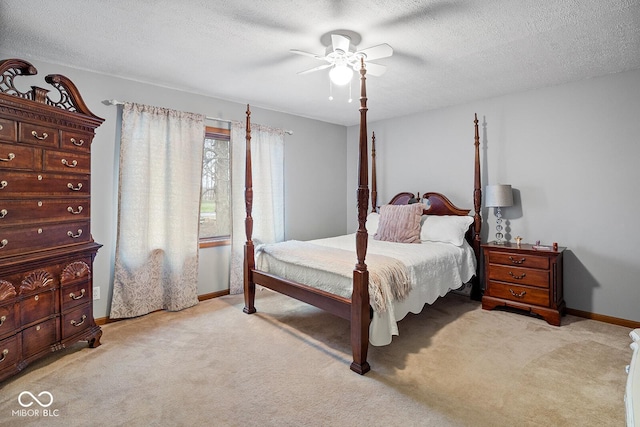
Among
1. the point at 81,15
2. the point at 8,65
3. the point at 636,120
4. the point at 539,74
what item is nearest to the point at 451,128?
the point at 539,74

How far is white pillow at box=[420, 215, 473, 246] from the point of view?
3643 mm

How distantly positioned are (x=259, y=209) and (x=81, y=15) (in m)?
2.56

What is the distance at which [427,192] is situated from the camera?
442 cm

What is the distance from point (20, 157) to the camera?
2150mm

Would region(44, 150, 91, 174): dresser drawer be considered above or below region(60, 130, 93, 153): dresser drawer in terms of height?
below

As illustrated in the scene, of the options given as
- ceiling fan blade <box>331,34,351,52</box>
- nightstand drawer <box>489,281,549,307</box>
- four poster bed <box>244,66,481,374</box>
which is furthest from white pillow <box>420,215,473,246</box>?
ceiling fan blade <box>331,34,351,52</box>

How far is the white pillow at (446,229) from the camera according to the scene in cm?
364

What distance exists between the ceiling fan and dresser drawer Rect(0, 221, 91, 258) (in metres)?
2.12

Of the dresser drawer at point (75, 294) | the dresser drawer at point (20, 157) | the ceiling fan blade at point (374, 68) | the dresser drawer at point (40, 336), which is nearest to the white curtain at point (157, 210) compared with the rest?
the dresser drawer at point (75, 294)

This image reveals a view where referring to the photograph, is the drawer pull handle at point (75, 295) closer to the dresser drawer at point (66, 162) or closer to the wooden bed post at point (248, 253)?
the dresser drawer at point (66, 162)

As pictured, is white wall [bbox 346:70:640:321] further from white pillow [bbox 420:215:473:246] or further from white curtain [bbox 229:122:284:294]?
white curtain [bbox 229:122:284:294]

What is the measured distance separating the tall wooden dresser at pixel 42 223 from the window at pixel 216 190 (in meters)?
1.40

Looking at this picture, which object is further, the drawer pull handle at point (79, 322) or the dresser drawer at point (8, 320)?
the drawer pull handle at point (79, 322)

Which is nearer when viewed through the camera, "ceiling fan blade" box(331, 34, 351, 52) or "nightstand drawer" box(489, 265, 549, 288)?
"ceiling fan blade" box(331, 34, 351, 52)
